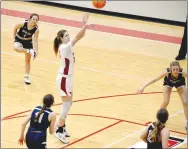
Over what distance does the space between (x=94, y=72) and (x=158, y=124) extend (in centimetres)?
685

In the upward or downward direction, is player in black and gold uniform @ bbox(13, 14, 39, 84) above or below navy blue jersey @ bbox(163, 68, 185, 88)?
above

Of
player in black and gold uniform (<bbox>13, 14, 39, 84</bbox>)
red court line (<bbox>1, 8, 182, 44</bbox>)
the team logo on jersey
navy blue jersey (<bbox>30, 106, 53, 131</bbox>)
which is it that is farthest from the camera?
red court line (<bbox>1, 8, 182, 44</bbox>)

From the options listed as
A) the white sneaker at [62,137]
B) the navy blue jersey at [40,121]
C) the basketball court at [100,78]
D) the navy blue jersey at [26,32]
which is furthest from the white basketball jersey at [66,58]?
the navy blue jersey at [26,32]

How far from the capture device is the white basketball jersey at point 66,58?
9977 mm

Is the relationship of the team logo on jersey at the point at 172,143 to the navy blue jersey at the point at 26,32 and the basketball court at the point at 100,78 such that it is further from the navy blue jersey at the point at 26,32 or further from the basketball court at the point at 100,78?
the navy blue jersey at the point at 26,32

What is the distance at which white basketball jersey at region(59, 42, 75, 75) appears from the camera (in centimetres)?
998

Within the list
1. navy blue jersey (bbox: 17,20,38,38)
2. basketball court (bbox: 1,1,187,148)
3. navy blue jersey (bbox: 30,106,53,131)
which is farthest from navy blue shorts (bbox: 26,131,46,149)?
navy blue jersey (bbox: 17,20,38,38)

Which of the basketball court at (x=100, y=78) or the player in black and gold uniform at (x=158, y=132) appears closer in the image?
the player in black and gold uniform at (x=158, y=132)

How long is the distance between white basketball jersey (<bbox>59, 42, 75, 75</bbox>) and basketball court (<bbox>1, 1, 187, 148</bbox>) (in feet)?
4.58

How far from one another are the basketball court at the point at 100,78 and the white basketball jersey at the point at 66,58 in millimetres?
1396

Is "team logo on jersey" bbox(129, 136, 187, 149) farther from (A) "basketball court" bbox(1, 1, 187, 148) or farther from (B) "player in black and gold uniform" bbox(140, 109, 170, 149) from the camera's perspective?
(B) "player in black and gold uniform" bbox(140, 109, 170, 149)

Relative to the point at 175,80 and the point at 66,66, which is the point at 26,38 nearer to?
the point at 66,66

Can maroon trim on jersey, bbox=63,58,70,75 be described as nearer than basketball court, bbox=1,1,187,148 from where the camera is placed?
Yes

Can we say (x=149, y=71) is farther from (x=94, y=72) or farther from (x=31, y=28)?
(x=31, y=28)
